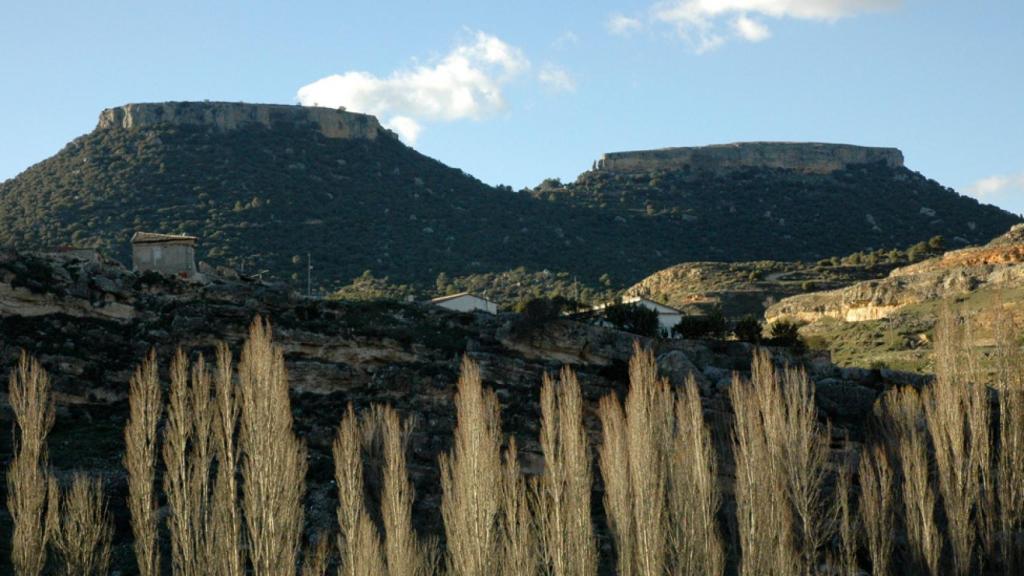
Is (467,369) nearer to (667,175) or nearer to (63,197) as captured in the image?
(63,197)

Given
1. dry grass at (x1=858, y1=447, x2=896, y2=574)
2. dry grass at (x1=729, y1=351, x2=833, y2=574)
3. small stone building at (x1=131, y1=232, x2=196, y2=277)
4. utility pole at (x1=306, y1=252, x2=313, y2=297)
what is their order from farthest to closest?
utility pole at (x1=306, y1=252, x2=313, y2=297) < small stone building at (x1=131, y1=232, x2=196, y2=277) < dry grass at (x1=858, y1=447, x2=896, y2=574) < dry grass at (x1=729, y1=351, x2=833, y2=574)

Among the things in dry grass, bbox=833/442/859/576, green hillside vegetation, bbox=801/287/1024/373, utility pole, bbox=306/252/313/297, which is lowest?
dry grass, bbox=833/442/859/576

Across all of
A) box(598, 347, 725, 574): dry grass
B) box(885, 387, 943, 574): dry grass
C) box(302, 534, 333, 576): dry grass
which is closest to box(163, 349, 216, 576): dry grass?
box(302, 534, 333, 576): dry grass

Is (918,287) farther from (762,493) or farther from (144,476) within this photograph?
(144,476)

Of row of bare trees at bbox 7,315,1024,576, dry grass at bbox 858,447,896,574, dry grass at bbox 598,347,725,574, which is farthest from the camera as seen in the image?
dry grass at bbox 858,447,896,574

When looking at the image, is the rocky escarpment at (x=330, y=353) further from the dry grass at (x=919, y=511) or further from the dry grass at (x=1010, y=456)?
the dry grass at (x=919, y=511)

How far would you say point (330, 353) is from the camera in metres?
32.7

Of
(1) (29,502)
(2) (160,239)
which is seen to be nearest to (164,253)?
(2) (160,239)

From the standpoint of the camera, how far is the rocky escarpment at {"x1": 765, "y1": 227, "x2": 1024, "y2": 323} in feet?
165

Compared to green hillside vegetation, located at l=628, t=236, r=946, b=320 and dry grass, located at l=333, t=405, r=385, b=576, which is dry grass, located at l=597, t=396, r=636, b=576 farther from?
green hillside vegetation, located at l=628, t=236, r=946, b=320

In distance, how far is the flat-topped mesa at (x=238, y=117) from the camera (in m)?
75.9

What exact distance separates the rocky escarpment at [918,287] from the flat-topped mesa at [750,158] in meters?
33.0

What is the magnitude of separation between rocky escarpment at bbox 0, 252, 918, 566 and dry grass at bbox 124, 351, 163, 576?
19.2ft

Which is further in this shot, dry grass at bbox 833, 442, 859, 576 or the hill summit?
the hill summit
